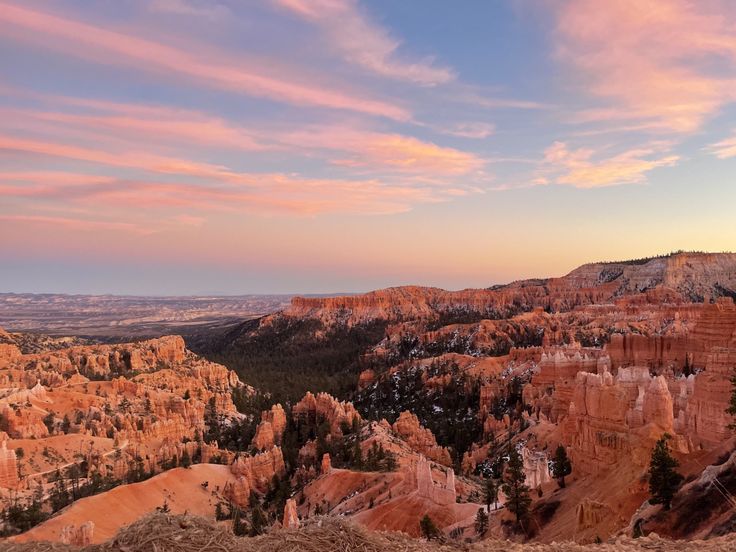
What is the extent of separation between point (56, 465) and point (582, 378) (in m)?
40.1

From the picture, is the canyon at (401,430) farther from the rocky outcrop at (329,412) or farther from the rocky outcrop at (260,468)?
the rocky outcrop at (329,412)

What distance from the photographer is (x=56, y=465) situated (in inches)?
1781

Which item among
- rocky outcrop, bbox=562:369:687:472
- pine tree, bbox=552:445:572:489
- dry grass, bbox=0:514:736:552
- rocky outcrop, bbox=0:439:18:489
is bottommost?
rocky outcrop, bbox=0:439:18:489

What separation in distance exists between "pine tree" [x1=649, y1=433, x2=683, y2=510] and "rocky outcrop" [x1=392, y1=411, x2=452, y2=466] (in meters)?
32.6

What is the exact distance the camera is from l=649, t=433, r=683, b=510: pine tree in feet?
56.9

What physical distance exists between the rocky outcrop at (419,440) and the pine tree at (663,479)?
32583mm

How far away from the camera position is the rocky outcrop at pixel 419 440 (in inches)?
2008

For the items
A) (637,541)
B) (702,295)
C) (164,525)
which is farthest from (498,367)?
(702,295)

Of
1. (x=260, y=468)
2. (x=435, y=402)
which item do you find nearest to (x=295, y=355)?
(x=435, y=402)

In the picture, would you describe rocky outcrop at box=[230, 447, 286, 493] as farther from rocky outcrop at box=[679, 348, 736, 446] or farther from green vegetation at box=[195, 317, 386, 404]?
rocky outcrop at box=[679, 348, 736, 446]

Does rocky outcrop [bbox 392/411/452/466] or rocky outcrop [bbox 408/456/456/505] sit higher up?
rocky outcrop [bbox 408/456/456/505]

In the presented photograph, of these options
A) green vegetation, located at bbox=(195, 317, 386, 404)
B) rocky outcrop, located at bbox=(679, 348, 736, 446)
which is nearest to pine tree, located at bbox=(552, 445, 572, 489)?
rocky outcrop, located at bbox=(679, 348, 736, 446)

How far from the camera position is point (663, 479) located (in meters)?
17.4

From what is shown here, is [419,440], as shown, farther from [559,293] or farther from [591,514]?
[559,293]
